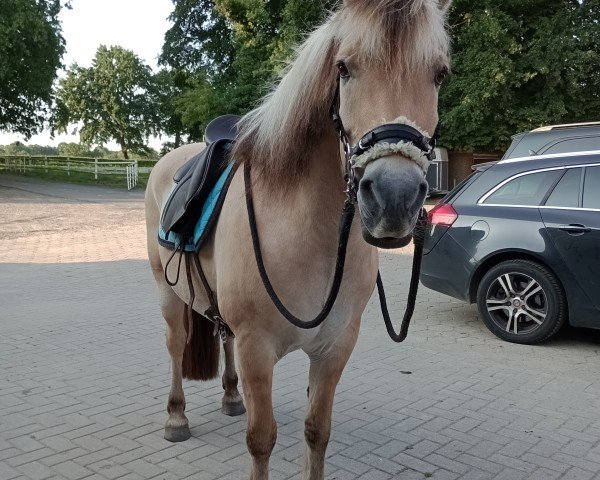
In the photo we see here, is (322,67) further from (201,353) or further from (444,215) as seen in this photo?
(444,215)

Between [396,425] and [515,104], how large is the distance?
19041 millimetres

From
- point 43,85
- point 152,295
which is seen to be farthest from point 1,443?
point 43,85

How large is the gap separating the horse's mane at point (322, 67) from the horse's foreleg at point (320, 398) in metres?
0.87

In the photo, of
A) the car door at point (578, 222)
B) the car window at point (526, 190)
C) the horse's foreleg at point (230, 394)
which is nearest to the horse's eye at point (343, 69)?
the horse's foreleg at point (230, 394)

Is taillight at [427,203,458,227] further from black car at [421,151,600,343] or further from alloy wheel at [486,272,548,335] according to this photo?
alloy wheel at [486,272,548,335]

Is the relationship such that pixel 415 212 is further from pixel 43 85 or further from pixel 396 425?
pixel 43 85

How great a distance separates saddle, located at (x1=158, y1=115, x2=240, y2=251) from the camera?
9.02 ft

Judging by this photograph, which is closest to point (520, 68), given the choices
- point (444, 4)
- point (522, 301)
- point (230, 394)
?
point (522, 301)

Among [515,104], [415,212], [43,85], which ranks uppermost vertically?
[43,85]

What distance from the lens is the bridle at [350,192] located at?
1.58 meters

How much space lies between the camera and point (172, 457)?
3.28 metres

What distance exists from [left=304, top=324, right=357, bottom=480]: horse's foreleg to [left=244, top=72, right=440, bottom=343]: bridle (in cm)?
27

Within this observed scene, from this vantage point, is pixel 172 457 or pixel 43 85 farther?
pixel 43 85

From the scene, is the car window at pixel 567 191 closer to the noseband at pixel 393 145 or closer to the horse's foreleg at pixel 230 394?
the horse's foreleg at pixel 230 394
